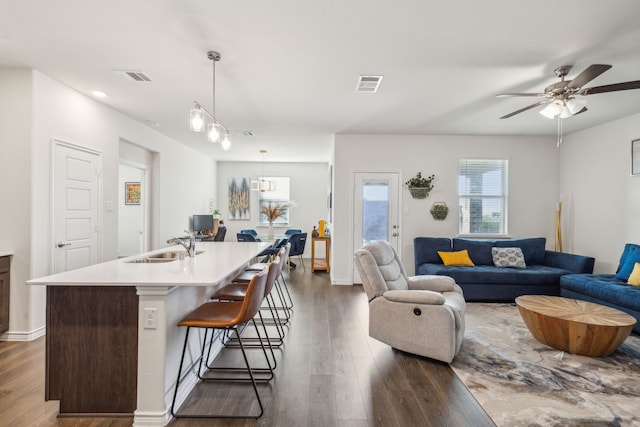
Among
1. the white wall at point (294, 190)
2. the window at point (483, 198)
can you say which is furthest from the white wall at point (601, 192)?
the white wall at point (294, 190)

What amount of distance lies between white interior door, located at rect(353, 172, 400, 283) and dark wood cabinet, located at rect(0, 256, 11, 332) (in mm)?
4501

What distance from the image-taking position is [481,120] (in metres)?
4.91

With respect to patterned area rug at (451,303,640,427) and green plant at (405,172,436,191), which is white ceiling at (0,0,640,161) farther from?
patterned area rug at (451,303,640,427)

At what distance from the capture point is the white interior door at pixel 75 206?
3.60m

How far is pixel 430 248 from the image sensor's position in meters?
5.39

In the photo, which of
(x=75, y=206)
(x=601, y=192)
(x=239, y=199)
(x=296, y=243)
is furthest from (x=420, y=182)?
(x=239, y=199)

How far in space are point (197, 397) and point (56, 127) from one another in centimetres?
321

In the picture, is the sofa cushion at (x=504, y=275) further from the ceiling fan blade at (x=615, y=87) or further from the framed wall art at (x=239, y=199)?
the framed wall art at (x=239, y=199)

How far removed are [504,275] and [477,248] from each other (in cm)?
72

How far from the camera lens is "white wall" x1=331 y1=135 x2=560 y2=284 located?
19.2 feet

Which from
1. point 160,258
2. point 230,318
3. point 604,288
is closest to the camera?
point 230,318

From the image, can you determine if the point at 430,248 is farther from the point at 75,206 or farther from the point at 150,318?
the point at 75,206

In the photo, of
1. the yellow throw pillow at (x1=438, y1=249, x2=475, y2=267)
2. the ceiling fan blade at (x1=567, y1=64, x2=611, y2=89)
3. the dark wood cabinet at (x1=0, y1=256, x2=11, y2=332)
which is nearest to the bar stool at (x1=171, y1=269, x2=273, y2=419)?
the dark wood cabinet at (x1=0, y1=256, x2=11, y2=332)

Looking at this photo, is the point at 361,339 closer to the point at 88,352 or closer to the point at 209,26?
the point at 88,352
